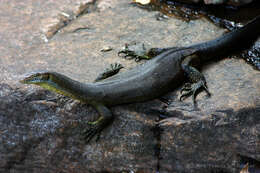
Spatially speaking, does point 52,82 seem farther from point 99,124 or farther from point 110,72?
point 110,72

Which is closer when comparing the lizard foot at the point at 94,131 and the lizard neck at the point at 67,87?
the lizard neck at the point at 67,87

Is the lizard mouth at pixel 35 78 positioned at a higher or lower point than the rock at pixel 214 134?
higher

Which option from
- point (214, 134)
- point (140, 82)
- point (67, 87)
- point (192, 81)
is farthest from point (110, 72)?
point (214, 134)

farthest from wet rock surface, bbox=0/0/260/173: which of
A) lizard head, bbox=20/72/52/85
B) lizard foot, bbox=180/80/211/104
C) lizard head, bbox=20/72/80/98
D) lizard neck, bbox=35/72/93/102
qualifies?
lizard head, bbox=20/72/52/85

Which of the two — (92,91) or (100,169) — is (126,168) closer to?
(100,169)

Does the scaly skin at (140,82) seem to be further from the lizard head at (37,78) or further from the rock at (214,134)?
the rock at (214,134)

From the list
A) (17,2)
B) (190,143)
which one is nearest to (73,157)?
(190,143)

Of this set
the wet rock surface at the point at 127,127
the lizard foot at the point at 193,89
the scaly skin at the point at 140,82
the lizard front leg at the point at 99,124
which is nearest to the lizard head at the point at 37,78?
the scaly skin at the point at 140,82
